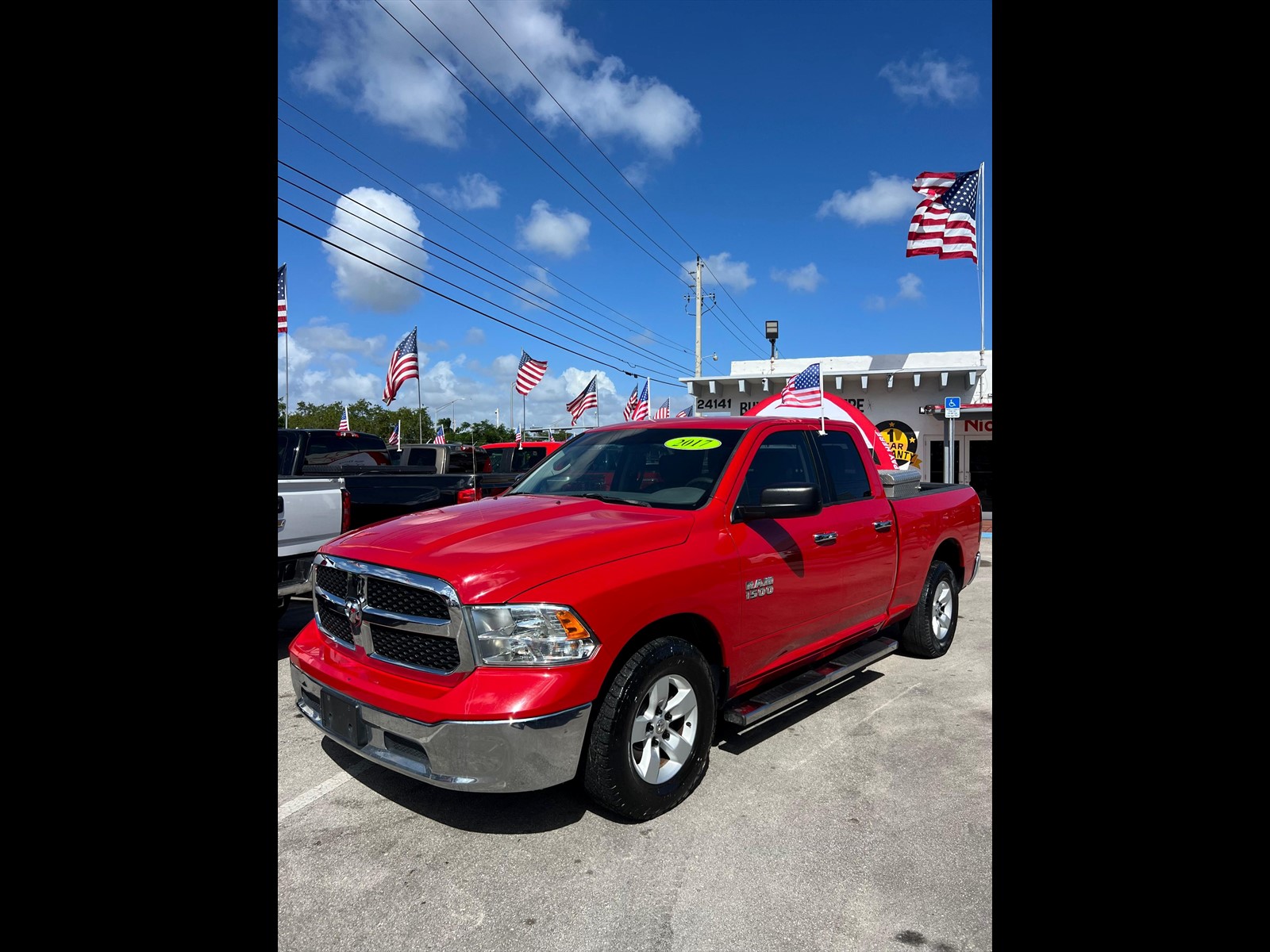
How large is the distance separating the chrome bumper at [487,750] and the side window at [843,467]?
255 cm

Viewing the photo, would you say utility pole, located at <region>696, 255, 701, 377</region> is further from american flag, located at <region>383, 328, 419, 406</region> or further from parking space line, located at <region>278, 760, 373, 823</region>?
parking space line, located at <region>278, 760, 373, 823</region>

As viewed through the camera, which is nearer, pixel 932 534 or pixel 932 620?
Result: pixel 932 534

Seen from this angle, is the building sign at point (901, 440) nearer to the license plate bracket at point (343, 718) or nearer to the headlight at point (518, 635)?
the headlight at point (518, 635)

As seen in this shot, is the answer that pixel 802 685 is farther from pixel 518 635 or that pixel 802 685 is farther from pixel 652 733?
pixel 518 635

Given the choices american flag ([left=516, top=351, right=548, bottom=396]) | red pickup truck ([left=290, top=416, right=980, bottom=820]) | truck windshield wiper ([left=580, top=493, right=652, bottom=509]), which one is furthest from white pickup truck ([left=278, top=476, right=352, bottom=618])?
american flag ([left=516, top=351, right=548, bottom=396])

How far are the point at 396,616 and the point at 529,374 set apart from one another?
72.4 ft

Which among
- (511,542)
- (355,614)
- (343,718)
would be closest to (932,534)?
(511,542)

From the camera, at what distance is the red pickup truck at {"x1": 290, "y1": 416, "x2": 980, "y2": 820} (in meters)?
2.90

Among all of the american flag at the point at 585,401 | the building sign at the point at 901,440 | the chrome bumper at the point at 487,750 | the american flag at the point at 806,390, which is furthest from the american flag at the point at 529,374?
the chrome bumper at the point at 487,750

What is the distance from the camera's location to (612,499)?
13.6ft
